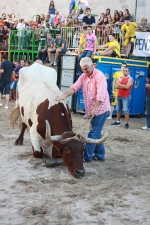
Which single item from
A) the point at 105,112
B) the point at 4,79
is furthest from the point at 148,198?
the point at 4,79

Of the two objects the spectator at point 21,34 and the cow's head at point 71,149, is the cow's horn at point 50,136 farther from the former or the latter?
the spectator at point 21,34

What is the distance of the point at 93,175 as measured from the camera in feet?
19.7

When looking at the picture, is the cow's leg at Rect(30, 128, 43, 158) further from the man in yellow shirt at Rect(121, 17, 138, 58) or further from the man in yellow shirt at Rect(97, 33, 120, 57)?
the man in yellow shirt at Rect(121, 17, 138, 58)

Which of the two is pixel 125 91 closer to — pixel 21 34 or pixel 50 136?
pixel 50 136

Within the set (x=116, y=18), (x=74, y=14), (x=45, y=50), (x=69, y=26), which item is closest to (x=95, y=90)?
(x=116, y=18)

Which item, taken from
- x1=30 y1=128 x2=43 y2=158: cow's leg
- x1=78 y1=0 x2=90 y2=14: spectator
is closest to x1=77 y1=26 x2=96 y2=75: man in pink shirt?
x1=78 y1=0 x2=90 y2=14: spectator

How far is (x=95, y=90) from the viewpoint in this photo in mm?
6566

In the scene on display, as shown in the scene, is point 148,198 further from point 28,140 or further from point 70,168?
point 28,140

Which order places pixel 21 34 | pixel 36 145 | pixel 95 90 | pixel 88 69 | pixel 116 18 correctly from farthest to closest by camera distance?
1. pixel 21 34
2. pixel 116 18
3. pixel 36 145
4. pixel 95 90
5. pixel 88 69

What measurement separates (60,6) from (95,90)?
17.1 metres

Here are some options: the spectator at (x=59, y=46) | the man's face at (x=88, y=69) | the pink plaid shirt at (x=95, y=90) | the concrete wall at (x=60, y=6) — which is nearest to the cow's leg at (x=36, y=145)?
the pink plaid shirt at (x=95, y=90)

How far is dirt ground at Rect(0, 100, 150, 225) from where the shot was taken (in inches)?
169

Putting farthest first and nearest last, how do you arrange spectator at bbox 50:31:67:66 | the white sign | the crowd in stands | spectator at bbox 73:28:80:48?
spectator at bbox 73:28:80:48 < the crowd in stands < spectator at bbox 50:31:67:66 < the white sign

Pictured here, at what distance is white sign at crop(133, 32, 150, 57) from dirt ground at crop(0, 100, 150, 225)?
22.9ft
